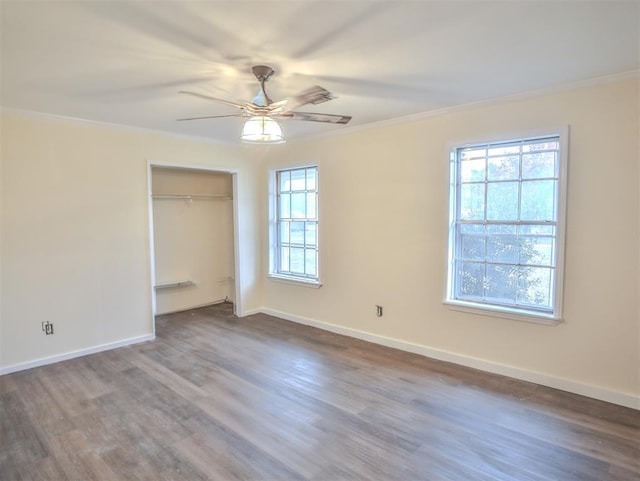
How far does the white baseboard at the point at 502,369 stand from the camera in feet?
9.40

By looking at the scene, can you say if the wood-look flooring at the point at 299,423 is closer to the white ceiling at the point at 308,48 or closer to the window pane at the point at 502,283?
the window pane at the point at 502,283

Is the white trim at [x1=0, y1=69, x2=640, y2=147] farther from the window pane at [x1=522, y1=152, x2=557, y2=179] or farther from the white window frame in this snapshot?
the white window frame

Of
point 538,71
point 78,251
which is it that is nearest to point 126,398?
point 78,251

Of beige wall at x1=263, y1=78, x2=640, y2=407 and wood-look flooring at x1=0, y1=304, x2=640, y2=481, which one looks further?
beige wall at x1=263, y1=78, x2=640, y2=407

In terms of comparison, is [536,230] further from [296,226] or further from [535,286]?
[296,226]

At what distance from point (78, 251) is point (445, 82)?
3.93 metres

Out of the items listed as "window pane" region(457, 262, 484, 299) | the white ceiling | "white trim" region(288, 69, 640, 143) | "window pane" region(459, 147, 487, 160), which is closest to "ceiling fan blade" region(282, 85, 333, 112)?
the white ceiling

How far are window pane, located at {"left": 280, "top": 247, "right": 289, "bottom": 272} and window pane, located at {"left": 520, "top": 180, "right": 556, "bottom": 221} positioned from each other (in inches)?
125

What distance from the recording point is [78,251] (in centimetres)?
393

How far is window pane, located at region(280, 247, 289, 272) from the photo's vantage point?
5461mm

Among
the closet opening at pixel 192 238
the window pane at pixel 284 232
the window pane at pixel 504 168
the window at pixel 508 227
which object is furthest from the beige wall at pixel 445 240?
the closet opening at pixel 192 238

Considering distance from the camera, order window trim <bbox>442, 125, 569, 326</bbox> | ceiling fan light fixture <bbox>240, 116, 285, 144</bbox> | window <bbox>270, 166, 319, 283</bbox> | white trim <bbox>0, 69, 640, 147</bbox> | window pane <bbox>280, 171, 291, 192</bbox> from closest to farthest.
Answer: ceiling fan light fixture <bbox>240, 116, 285, 144</bbox>
white trim <bbox>0, 69, 640, 147</bbox>
window trim <bbox>442, 125, 569, 326</bbox>
window <bbox>270, 166, 319, 283</bbox>
window pane <bbox>280, 171, 291, 192</bbox>

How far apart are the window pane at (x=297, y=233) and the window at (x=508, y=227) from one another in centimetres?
216

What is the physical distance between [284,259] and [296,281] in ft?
1.71
